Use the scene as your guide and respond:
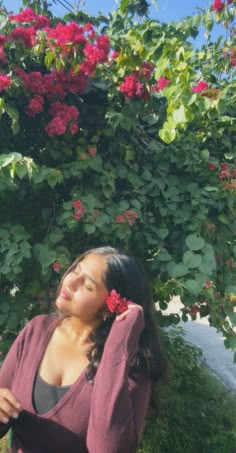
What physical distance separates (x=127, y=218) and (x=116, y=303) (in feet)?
2.67

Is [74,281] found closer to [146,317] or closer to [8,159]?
[146,317]

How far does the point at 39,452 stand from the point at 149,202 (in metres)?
1.32

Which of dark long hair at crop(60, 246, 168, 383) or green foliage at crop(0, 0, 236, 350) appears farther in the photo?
green foliage at crop(0, 0, 236, 350)

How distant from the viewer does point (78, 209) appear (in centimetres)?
208

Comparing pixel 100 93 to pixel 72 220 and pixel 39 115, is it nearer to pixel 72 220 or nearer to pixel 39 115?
pixel 39 115

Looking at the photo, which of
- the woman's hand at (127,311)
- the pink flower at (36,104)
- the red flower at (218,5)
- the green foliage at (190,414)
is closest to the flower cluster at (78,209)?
the pink flower at (36,104)

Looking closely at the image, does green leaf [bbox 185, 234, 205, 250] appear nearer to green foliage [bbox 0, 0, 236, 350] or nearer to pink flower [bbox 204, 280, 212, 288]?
green foliage [bbox 0, 0, 236, 350]

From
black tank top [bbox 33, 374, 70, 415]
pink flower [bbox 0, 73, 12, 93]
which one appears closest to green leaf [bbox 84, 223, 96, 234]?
pink flower [bbox 0, 73, 12, 93]

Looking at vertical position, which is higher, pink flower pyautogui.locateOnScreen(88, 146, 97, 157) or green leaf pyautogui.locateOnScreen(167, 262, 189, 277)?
pink flower pyautogui.locateOnScreen(88, 146, 97, 157)

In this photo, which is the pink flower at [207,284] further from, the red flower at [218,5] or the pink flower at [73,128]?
the red flower at [218,5]

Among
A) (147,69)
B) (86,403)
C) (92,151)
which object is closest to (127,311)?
(86,403)

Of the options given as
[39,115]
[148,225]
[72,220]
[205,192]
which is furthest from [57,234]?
[205,192]

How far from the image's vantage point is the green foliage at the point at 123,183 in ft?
6.78

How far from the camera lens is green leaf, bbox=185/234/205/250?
2.08 m
